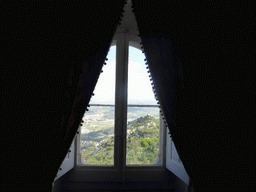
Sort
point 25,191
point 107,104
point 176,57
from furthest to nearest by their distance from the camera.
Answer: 1. point 107,104
2. point 176,57
3. point 25,191

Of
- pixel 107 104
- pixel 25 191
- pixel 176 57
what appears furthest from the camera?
pixel 107 104

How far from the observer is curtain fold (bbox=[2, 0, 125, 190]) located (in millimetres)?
1104

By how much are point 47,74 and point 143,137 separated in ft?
4.29

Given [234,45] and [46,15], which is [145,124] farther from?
[46,15]

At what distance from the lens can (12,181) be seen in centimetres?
110

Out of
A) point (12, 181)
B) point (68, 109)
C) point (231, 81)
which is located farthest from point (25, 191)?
point (231, 81)

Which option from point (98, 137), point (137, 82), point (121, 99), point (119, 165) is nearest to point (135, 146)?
point (119, 165)

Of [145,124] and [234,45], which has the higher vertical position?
[234,45]

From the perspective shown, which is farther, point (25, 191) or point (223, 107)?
point (223, 107)

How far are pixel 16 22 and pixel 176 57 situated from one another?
1250 millimetres

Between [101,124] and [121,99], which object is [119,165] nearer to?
[101,124]

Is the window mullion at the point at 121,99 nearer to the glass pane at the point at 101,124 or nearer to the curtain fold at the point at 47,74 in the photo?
the glass pane at the point at 101,124

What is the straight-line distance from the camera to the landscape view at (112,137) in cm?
189

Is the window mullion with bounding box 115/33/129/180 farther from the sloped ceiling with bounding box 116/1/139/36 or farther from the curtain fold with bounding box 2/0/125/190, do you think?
the curtain fold with bounding box 2/0/125/190
